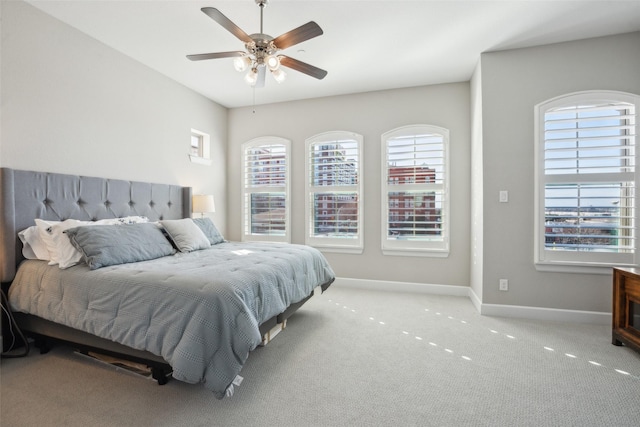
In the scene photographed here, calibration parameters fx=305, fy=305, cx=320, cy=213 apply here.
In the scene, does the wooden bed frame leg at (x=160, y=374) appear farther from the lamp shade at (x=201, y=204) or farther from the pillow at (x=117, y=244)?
the lamp shade at (x=201, y=204)

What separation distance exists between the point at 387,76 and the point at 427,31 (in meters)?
0.97

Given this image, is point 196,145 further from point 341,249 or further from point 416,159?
point 416,159

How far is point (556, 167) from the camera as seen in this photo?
3.07 meters

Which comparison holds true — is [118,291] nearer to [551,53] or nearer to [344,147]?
[344,147]

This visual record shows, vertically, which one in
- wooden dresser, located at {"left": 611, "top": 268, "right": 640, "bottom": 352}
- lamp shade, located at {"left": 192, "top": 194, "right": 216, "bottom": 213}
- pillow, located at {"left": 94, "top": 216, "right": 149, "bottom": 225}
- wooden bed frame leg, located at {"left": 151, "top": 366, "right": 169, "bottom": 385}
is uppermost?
lamp shade, located at {"left": 192, "top": 194, "right": 216, "bottom": 213}

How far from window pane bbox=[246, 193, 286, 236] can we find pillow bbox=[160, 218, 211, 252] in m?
1.62

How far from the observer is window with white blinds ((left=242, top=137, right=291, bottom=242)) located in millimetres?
4777

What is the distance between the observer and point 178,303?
175 cm

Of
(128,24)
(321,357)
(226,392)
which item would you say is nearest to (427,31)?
(128,24)

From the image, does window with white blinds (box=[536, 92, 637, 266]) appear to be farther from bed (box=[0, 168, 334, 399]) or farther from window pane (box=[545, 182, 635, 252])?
bed (box=[0, 168, 334, 399])

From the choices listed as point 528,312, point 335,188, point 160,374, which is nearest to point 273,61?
point 160,374

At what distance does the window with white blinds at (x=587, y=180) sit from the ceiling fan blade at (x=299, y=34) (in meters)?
A: 2.52

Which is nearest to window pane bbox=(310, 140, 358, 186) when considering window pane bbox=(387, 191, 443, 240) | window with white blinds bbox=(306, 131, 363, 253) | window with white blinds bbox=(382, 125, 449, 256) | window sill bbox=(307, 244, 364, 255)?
window with white blinds bbox=(306, 131, 363, 253)

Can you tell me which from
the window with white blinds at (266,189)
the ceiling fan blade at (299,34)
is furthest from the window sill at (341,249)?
the ceiling fan blade at (299,34)
